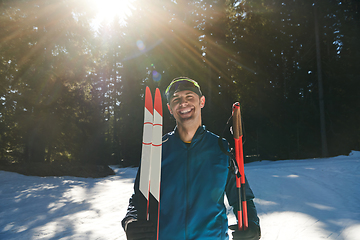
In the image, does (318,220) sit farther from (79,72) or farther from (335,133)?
(335,133)

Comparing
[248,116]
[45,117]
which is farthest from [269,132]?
[45,117]

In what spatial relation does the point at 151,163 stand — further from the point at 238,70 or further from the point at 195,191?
the point at 238,70

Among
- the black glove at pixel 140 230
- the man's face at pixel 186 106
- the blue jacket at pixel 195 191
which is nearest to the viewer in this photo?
the black glove at pixel 140 230

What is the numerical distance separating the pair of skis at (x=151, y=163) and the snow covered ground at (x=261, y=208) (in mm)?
3145

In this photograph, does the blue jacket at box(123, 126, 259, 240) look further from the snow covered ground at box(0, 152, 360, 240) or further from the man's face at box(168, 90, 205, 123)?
the snow covered ground at box(0, 152, 360, 240)

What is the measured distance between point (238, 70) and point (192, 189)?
890 inches

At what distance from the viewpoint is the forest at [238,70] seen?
15008 mm

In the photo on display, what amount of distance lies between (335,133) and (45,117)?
74.7 ft

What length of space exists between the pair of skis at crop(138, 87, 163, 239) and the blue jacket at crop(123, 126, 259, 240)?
0.09 metres

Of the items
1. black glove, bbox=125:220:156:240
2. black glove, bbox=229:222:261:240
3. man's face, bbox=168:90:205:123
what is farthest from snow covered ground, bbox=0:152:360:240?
man's face, bbox=168:90:205:123

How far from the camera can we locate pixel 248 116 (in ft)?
70.2

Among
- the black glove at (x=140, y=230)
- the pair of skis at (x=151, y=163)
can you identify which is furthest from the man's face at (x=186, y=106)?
the black glove at (x=140, y=230)

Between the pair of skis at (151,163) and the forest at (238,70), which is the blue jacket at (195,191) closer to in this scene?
the pair of skis at (151,163)

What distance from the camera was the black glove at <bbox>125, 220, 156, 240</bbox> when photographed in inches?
59.1
